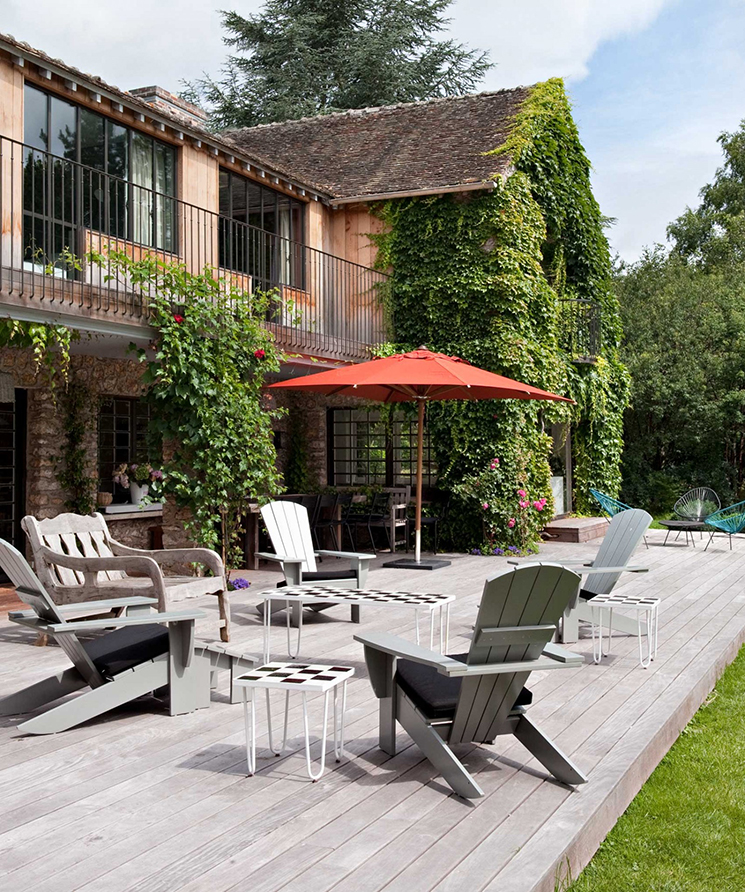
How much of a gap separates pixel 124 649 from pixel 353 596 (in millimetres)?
1982

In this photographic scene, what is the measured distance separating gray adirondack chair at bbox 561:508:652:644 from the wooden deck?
87 cm

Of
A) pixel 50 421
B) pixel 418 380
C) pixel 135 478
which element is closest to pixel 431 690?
pixel 418 380

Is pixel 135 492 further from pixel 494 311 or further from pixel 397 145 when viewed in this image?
pixel 397 145

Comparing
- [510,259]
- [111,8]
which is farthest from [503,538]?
[111,8]

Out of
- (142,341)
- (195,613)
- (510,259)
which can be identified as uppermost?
(510,259)

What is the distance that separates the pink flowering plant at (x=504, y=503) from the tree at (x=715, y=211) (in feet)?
70.3

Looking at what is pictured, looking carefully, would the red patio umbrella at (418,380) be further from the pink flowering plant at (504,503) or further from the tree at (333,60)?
the tree at (333,60)

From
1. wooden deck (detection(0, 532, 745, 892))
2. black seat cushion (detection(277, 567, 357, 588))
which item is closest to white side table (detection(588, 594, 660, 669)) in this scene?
wooden deck (detection(0, 532, 745, 892))

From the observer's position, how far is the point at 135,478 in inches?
448

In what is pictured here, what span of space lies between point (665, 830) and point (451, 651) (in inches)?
112

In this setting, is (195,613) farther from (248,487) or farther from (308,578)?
(248,487)

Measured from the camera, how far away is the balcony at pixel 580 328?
611 inches

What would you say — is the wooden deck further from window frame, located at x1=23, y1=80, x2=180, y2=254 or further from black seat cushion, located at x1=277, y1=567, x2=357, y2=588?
window frame, located at x1=23, y1=80, x2=180, y2=254

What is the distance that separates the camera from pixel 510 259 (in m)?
13.0
